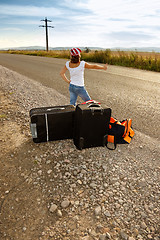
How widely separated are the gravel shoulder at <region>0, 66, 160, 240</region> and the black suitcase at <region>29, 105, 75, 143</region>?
16cm

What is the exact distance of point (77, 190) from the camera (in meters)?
2.36

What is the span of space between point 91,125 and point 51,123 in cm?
73

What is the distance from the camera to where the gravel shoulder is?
6.17 feet

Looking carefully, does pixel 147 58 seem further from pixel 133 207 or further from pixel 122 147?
pixel 133 207

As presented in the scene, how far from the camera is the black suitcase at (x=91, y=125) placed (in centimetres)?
298

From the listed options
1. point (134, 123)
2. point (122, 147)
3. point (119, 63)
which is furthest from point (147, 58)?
point (122, 147)

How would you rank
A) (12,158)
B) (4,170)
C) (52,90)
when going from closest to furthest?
(4,170) < (12,158) < (52,90)

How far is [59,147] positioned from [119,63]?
39.4 ft

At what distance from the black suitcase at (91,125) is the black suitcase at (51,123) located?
192mm

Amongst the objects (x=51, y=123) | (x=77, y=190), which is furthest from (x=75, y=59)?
(x=77, y=190)

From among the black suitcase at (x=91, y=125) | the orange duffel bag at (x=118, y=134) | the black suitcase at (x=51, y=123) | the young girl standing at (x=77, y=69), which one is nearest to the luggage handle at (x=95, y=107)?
the black suitcase at (x=91, y=125)

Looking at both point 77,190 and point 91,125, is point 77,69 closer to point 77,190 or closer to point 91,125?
point 91,125

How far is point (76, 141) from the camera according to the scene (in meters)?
3.21

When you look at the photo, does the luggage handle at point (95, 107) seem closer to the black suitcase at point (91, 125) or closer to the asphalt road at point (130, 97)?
the black suitcase at point (91, 125)
